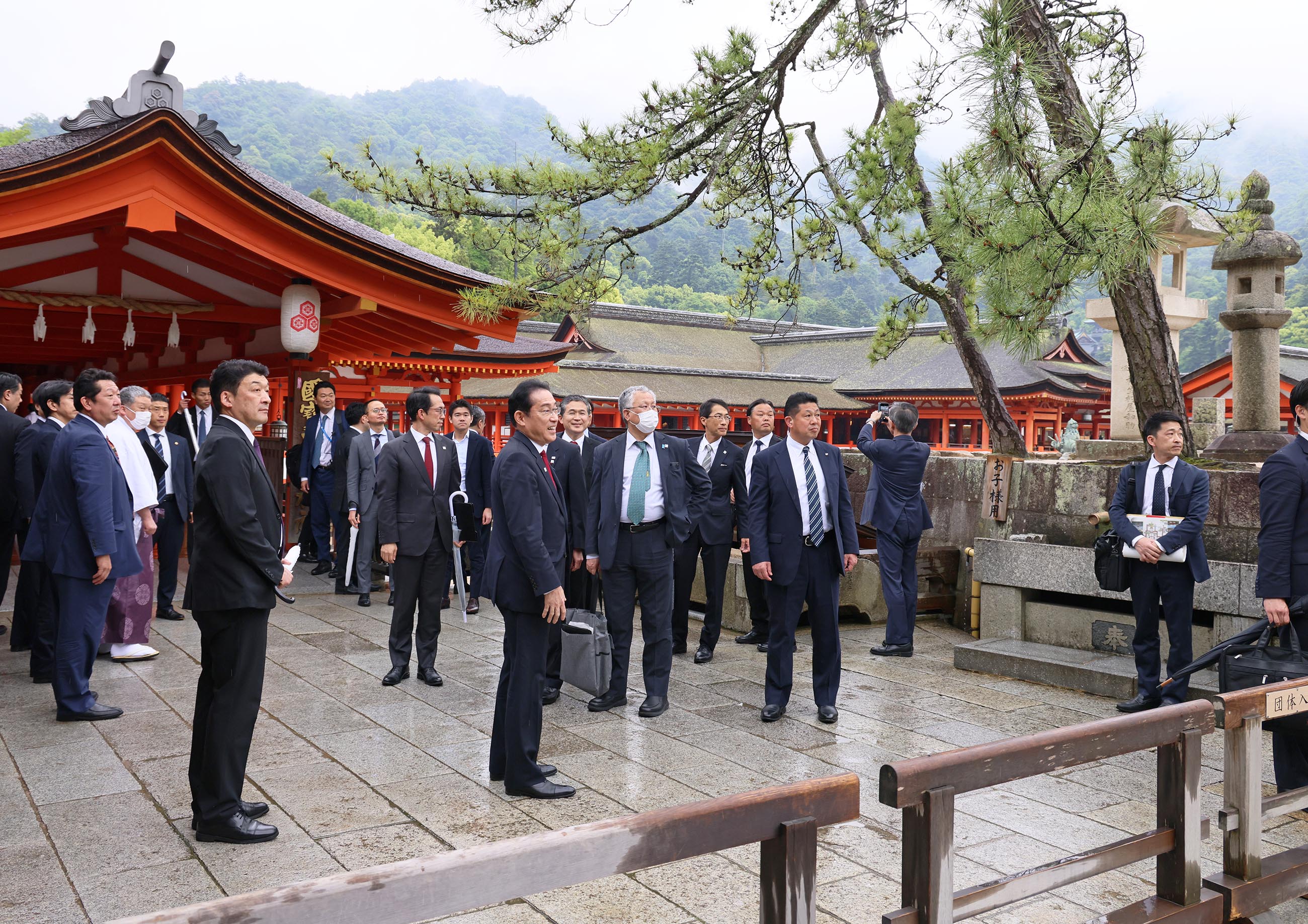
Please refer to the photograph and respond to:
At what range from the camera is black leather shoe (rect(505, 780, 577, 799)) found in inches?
154

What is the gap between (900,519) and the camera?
23.3 ft

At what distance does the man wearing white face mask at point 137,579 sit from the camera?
5.64m

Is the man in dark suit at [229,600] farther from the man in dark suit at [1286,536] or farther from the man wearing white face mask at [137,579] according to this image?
the man in dark suit at [1286,536]

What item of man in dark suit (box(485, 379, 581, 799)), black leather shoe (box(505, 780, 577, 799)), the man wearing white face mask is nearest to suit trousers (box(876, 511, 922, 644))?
man in dark suit (box(485, 379, 581, 799))

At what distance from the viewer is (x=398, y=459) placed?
5.78m

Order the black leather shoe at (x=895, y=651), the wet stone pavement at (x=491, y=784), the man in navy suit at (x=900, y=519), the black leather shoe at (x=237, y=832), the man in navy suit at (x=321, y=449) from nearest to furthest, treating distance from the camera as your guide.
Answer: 1. the wet stone pavement at (x=491, y=784)
2. the black leather shoe at (x=237, y=832)
3. the black leather shoe at (x=895, y=651)
4. the man in navy suit at (x=900, y=519)
5. the man in navy suit at (x=321, y=449)

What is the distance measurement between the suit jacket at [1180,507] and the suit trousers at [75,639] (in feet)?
17.6

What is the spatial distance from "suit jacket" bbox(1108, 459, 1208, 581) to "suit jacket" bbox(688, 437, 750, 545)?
2.37m

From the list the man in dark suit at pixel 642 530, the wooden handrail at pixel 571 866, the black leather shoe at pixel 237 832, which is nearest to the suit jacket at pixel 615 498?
the man in dark suit at pixel 642 530

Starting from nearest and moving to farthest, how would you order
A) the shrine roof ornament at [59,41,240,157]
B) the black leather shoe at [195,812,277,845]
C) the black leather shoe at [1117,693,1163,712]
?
1. the black leather shoe at [195,812,277,845]
2. the black leather shoe at [1117,693,1163,712]
3. the shrine roof ornament at [59,41,240,157]

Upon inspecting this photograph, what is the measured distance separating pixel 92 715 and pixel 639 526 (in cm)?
288

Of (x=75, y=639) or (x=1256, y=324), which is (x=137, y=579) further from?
(x=1256, y=324)

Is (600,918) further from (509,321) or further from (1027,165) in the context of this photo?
(509,321)

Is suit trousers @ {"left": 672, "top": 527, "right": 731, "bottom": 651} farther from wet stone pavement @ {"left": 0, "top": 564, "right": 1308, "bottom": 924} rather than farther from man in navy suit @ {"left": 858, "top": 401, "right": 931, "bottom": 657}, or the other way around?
man in navy suit @ {"left": 858, "top": 401, "right": 931, "bottom": 657}
